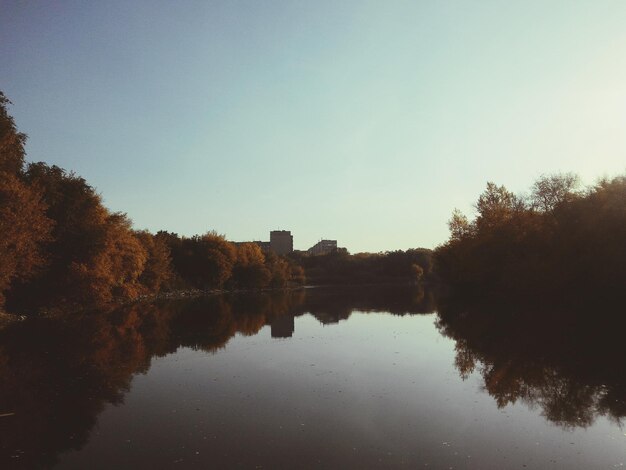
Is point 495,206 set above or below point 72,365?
above

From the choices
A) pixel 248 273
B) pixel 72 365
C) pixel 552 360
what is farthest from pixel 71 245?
pixel 248 273

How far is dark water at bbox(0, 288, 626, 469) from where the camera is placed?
36.7ft

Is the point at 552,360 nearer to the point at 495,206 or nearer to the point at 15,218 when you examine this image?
the point at 15,218

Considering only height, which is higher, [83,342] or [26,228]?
[26,228]

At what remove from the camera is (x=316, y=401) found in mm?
15969

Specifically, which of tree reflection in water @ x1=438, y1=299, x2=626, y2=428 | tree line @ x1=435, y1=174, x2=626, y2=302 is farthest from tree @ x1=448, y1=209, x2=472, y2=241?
tree reflection in water @ x1=438, y1=299, x2=626, y2=428

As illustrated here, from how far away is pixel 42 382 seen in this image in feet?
61.4

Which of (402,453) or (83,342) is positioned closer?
(402,453)

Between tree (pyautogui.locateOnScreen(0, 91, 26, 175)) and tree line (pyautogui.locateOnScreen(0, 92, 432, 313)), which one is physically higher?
tree (pyautogui.locateOnScreen(0, 91, 26, 175))

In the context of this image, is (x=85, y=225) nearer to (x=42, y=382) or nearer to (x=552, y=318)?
(x=42, y=382)

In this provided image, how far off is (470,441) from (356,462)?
3425 millimetres

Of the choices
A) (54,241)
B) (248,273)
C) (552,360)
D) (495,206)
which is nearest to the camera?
(552,360)

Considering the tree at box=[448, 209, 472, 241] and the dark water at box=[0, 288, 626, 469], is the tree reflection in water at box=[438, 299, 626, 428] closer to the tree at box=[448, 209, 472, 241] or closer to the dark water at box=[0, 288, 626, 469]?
the dark water at box=[0, 288, 626, 469]

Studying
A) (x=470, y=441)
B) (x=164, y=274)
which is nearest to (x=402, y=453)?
(x=470, y=441)
